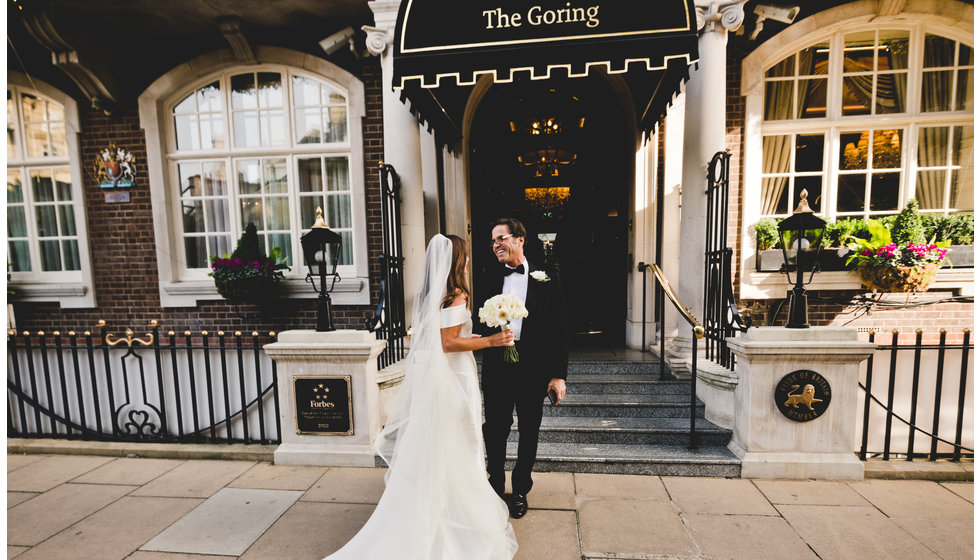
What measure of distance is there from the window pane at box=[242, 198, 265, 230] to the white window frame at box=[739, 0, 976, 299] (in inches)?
265

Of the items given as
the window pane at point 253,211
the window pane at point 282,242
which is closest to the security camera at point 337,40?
the window pane at point 253,211

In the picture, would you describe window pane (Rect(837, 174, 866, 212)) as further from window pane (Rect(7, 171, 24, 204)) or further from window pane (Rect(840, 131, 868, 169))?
window pane (Rect(7, 171, 24, 204))

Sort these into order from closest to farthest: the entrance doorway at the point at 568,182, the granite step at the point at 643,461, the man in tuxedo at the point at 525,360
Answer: the man in tuxedo at the point at 525,360, the granite step at the point at 643,461, the entrance doorway at the point at 568,182

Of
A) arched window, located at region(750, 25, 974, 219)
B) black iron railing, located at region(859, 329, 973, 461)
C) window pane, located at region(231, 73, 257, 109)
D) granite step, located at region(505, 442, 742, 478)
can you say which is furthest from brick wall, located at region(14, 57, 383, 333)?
black iron railing, located at region(859, 329, 973, 461)

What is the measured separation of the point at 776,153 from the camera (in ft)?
18.0

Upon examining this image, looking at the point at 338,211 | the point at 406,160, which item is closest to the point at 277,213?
the point at 338,211

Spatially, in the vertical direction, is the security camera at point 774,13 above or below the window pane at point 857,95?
above

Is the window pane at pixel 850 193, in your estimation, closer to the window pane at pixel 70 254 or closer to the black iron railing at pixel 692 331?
the black iron railing at pixel 692 331

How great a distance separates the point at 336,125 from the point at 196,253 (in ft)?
9.51

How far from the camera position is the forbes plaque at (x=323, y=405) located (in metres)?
3.58

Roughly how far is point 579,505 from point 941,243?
17.1ft

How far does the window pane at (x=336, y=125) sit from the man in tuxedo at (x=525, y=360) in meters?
4.28

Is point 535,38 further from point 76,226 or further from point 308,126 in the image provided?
point 76,226

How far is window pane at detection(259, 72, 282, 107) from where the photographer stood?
597cm
